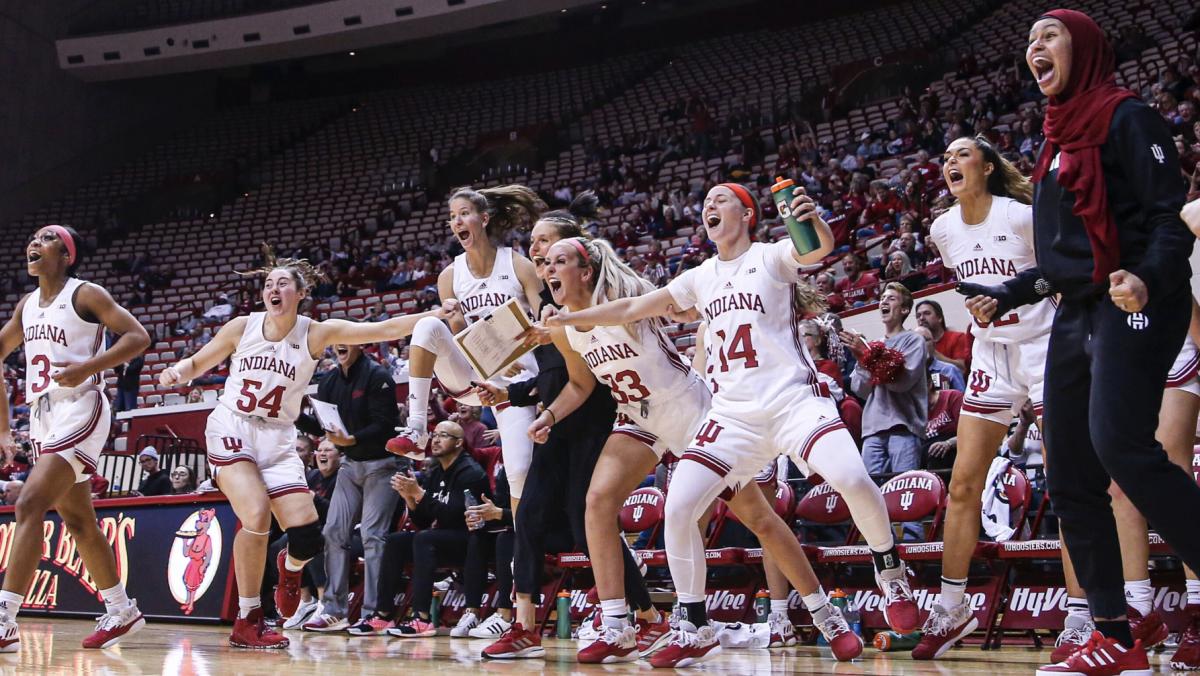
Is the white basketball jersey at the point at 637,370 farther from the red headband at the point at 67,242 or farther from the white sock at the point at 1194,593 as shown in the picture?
the red headband at the point at 67,242

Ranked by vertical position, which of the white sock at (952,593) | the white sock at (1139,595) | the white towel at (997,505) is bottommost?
the white sock at (952,593)

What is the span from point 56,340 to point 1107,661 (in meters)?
5.54

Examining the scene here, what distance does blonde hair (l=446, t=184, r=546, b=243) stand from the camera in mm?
6469

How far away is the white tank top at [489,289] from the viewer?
634 cm

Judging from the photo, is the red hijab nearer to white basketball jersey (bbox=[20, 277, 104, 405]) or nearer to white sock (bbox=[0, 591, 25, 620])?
white basketball jersey (bbox=[20, 277, 104, 405])

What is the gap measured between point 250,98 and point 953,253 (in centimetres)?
3273

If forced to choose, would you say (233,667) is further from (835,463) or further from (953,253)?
(953,253)

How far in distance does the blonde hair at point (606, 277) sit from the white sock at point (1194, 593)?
2.61 metres

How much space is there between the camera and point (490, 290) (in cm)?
636

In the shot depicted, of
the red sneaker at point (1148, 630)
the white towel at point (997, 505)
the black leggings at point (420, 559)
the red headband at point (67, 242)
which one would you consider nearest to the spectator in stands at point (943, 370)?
the white towel at point (997, 505)

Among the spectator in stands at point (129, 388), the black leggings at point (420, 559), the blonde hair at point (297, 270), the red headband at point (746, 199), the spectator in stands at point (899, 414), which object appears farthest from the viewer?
the spectator in stands at point (129, 388)

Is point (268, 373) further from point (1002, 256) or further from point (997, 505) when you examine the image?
point (997, 505)

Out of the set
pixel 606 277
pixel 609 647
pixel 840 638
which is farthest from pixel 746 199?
pixel 609 647

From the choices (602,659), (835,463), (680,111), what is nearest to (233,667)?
(602,659)
